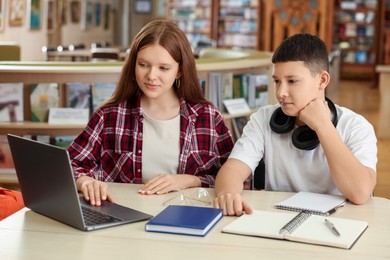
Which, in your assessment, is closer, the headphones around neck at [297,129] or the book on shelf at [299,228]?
the book on shelf at [299,228]

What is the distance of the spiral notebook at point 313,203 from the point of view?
6.90 feet

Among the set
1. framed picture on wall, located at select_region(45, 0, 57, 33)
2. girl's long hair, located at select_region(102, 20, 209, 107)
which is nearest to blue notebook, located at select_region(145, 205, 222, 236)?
girl's long hair, located at select_region(102, 20, 209, 107)

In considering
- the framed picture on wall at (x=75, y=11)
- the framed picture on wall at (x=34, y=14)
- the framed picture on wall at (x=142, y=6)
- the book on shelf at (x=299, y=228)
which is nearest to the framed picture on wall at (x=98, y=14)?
the framed picture on wall at (x=75, y=11)

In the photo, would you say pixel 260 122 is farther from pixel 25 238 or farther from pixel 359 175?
pixel 25 238

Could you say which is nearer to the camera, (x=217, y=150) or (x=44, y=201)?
(x=44, y=201)

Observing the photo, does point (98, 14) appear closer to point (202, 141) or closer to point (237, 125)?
point (237, 125)

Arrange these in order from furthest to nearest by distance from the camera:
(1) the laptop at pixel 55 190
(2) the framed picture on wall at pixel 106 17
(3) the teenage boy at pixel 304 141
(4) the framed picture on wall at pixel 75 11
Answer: (2) the framed picture on wall at pixel 106 17 < (4) the framed picture on wall at pixel 75 11 < (3) the teenage boy at pixel 304 141 < (1) the laptop at pixel 55 190

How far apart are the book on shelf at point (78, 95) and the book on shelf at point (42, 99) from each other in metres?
0.09

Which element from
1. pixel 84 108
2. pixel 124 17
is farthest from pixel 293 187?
pixel 124 17

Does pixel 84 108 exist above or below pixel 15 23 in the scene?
below

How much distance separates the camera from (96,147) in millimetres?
2738

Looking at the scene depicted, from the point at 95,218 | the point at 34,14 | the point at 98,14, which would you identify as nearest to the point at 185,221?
the point at 95,218

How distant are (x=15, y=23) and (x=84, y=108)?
6071mm

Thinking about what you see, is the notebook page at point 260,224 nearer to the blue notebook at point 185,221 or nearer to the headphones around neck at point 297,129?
the blue notebook at point 185,221
